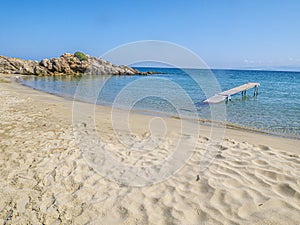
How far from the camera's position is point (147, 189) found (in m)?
2.87

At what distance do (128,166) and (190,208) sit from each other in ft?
4.64

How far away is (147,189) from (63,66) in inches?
1664

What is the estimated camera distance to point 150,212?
94.3 inches

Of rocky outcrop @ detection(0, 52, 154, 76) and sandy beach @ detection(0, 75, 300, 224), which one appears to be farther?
rocky outcrop @ detection(0, 52, 154, 76)

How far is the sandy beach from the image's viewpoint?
2.29 m

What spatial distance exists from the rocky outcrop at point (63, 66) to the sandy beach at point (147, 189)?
38036 mm

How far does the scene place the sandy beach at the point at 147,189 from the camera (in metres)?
2.29

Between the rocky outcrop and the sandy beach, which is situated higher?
the rocky outcrop

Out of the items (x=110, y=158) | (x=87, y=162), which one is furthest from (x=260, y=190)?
(x=87, y=162)

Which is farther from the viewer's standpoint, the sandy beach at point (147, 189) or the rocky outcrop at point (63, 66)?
the rocky outcrop at point (63, 66)

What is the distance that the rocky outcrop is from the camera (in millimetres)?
37062

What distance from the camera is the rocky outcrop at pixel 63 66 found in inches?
1459

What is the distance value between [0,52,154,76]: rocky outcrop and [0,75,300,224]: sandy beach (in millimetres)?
38036

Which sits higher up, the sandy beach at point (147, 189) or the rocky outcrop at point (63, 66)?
the rocky outcrop at point (63, 66)
